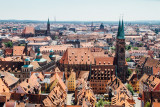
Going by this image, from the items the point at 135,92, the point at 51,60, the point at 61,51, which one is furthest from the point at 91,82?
the point at 61,51

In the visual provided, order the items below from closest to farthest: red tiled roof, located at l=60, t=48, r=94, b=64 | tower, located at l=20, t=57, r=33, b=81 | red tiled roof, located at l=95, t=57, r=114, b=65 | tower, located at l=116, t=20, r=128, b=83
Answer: tower, located at l=20, t=57, r=33, b=81
red tiled roof, located at l=95, t=57, r=114, b=65
tower, located at l=116, t=20, r=128, b=83
red tiled roof, located at l=60, t=48, r=94, b=64

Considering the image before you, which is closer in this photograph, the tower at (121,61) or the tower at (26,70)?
the tower at (26,70)

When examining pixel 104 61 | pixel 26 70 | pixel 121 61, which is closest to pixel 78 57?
pixel 104 61

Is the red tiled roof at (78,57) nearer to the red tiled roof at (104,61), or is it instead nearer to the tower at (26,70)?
the red tiled roof at (104,61)

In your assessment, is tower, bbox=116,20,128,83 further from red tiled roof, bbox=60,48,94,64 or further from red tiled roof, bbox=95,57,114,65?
red tiled roof, bbox=60,48,94,64

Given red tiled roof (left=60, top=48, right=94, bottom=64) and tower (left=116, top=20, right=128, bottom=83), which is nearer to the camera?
tower (left=116, top=20, right=128, bottom=83)

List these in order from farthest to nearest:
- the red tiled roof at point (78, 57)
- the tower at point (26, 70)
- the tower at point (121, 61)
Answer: the red tiled roof at point (78, 57), the tower at point (121, 61), the tower at point (26, 70)

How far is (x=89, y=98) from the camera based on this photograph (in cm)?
7325

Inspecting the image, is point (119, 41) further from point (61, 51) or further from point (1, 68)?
point (61, 51)

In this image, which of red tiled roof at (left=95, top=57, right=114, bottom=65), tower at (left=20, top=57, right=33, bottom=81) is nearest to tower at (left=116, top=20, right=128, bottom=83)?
red tiled roof at (left=95, top=57, right=114, bottom=65)

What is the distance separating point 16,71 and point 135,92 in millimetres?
43113

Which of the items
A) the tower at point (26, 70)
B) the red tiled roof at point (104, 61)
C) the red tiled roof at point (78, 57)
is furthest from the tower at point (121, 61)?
the tower at point (26, 70)

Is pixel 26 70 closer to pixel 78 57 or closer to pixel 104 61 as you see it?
pixel 78 57

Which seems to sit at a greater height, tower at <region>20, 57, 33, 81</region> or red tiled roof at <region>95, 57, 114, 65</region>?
red tiled roof at <region>95, 57, 114, 65</region>
